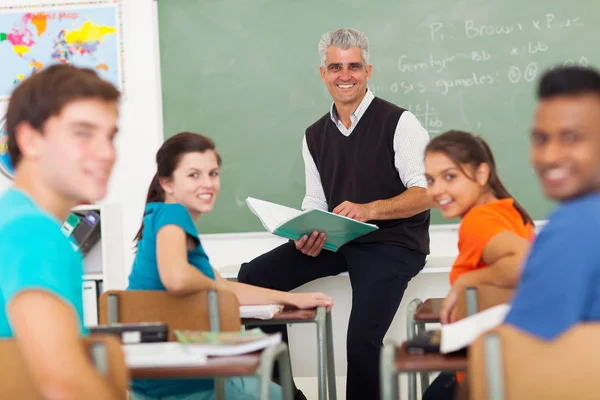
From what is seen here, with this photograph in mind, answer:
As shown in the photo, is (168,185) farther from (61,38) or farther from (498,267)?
(61,38)

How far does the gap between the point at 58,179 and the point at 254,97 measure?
271 cm

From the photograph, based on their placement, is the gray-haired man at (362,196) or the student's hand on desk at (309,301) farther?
the gray-haired man at (362,196)

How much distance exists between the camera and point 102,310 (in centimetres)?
200

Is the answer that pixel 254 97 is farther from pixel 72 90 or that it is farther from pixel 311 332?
pixel 72 90

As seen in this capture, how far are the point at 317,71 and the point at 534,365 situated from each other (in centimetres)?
290

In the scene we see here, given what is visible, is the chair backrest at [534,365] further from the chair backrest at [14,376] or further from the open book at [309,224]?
the open book at [309,224]

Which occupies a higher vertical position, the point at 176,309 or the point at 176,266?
the point at 176,266

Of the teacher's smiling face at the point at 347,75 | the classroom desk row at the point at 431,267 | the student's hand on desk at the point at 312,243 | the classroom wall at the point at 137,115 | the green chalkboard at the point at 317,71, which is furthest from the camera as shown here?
the classroom wall at the point at 137,115

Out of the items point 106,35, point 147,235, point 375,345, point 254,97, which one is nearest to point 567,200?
point 147,235

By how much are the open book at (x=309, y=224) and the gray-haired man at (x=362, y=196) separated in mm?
68

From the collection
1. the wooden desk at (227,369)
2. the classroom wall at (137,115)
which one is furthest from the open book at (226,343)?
the classroom wall at (137,115)

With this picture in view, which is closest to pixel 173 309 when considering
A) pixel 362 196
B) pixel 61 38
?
pixel 362 196

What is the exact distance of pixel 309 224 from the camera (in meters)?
3.03

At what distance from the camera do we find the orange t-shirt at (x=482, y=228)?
2070 mm
